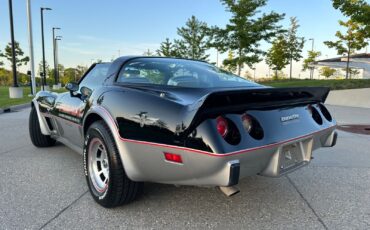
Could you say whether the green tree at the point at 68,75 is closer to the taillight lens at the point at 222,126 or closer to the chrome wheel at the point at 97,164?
the chrome wheel at the point at 97,164

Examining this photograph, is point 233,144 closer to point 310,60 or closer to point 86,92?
point 86,92

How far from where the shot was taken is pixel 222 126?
1912mm

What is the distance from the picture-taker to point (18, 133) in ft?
18.9

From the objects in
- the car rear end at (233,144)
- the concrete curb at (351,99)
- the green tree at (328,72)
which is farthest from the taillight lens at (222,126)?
the green tree at (328,72)

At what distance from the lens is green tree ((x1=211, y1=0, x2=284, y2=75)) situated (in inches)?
893

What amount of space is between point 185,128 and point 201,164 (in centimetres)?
25

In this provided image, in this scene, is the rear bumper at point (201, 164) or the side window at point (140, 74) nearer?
the rear bumper at point (201, 164)

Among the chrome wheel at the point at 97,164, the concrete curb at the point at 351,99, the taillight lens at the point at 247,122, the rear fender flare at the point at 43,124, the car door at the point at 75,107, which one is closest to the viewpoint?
the taillight lens at the point at 247,122

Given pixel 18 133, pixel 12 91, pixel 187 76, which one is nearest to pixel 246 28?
pixel 12 91

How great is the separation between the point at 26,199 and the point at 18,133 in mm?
3591

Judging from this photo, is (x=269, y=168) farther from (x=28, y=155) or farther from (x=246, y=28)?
(x=246, y=28)

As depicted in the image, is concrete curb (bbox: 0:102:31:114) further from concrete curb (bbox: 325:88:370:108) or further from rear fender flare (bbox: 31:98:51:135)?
concrete curb (bbox: 325:88:370:108)

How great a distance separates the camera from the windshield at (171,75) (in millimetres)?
2662

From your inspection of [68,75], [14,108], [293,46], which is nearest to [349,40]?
[293,46]
